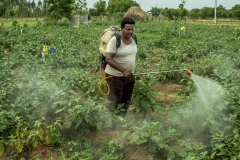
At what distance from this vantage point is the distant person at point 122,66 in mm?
4020

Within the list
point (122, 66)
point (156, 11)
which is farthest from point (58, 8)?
point (156, 11)

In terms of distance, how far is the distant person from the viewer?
13.2 ft

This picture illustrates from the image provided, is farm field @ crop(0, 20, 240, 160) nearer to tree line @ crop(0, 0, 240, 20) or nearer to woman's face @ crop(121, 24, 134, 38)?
woman's face @ crop(121, 24, 134, 38)

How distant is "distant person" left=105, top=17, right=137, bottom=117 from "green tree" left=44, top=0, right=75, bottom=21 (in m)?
23.4

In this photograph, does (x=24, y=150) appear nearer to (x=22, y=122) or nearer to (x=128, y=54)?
(x=22, y=122)

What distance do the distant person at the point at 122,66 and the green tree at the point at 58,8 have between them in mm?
23432

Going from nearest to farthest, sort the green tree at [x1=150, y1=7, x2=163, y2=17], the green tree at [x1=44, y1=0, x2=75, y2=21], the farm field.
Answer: the farm field
the green tree at [x1=44, y1=0, x2=75, y2=21]
the green tree at [x1=150, y1=7, x2=163, y2=17]

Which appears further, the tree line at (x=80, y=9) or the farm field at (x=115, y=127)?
the tree line at (x=80, y=9)

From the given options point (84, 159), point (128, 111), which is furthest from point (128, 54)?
point (84, 159)

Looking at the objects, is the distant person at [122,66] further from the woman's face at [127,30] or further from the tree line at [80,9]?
the tree line at [80,9]

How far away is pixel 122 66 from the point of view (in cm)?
423

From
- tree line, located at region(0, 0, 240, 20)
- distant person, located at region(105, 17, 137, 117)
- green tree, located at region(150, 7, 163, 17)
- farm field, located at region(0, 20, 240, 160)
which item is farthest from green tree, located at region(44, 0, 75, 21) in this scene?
green tree, located at region(150, 7, 163, 17)

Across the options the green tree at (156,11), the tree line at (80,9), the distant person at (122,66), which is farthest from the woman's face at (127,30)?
the green tree at (156,11)

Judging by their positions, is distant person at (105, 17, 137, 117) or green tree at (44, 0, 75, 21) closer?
distant person at (105, 17, 137, 117)
